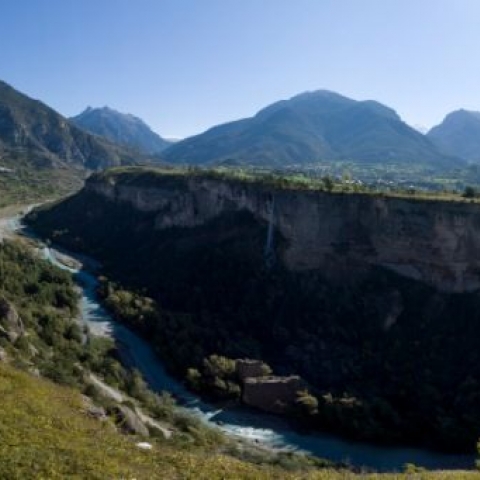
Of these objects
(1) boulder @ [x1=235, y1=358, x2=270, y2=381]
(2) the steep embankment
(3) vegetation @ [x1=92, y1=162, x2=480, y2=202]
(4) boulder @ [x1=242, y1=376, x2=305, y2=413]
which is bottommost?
(4) boulder @ [x1=242, y1=376, x2=305, y2=413]

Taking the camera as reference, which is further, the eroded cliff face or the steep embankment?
the eroded cliff face

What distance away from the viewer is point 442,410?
181 feet

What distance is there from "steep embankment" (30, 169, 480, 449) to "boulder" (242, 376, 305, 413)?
2.48 m

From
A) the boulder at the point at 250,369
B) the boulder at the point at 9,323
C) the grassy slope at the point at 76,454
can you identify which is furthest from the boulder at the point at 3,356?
the boulder at the point at 250,369

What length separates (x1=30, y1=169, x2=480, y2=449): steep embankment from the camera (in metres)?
57.1

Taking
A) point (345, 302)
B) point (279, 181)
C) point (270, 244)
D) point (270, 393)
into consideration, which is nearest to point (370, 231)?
point (345, 302)

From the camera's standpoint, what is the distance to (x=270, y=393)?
58.1 meters

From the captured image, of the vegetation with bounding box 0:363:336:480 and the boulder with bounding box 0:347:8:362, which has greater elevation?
the vegetation with bounding box 0:363:336:480

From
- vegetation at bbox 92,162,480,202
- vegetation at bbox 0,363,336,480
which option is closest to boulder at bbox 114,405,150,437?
vegetation at bbox 0,363,336,480

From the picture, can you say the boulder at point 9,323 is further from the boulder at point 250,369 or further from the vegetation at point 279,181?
the vegetation at point 279,181

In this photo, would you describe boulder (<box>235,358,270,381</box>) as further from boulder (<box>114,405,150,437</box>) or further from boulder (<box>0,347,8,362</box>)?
boulder (<box>0,347,8,362</box>)

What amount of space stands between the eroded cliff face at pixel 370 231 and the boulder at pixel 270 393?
18186 millimetres

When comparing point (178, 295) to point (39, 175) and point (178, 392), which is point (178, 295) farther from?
point (39, 175)

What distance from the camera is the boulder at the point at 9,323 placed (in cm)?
4499
